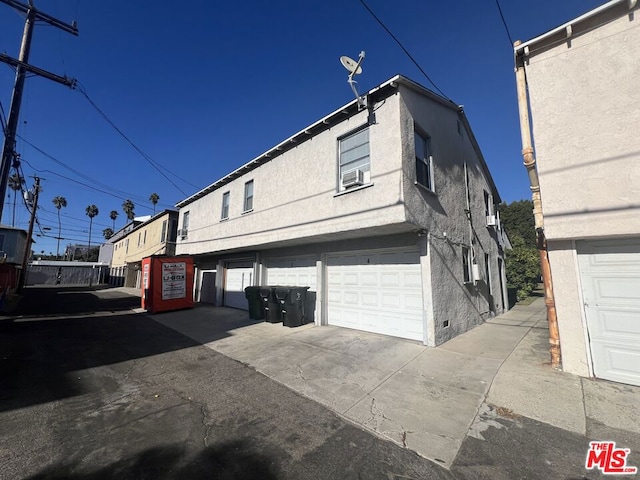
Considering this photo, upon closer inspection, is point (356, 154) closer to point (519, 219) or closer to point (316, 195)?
point (316, 195)

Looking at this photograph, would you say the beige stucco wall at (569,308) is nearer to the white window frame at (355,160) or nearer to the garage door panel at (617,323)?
the garage door panel at (617,323)

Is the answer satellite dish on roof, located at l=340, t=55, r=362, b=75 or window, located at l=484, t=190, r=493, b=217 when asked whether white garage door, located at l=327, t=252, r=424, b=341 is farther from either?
window, located at l=484, t=190, r=493, b=217

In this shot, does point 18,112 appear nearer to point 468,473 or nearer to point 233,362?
point 233,362

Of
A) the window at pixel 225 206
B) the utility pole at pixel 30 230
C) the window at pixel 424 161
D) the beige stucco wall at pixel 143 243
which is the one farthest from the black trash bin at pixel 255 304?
the utility pole at pixel 30 230

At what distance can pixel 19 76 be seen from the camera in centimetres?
1162

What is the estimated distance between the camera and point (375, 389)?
4445mm

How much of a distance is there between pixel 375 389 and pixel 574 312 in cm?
389

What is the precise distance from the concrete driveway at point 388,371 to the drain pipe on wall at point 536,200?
3.71 feet

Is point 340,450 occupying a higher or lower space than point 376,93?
lower

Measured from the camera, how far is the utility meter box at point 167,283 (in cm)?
1262

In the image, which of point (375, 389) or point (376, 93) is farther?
point (376, 93)

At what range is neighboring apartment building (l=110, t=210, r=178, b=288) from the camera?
20.9 metres

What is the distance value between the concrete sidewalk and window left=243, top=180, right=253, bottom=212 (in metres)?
5.74

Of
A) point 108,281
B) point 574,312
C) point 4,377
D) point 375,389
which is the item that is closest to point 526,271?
point 574,312
